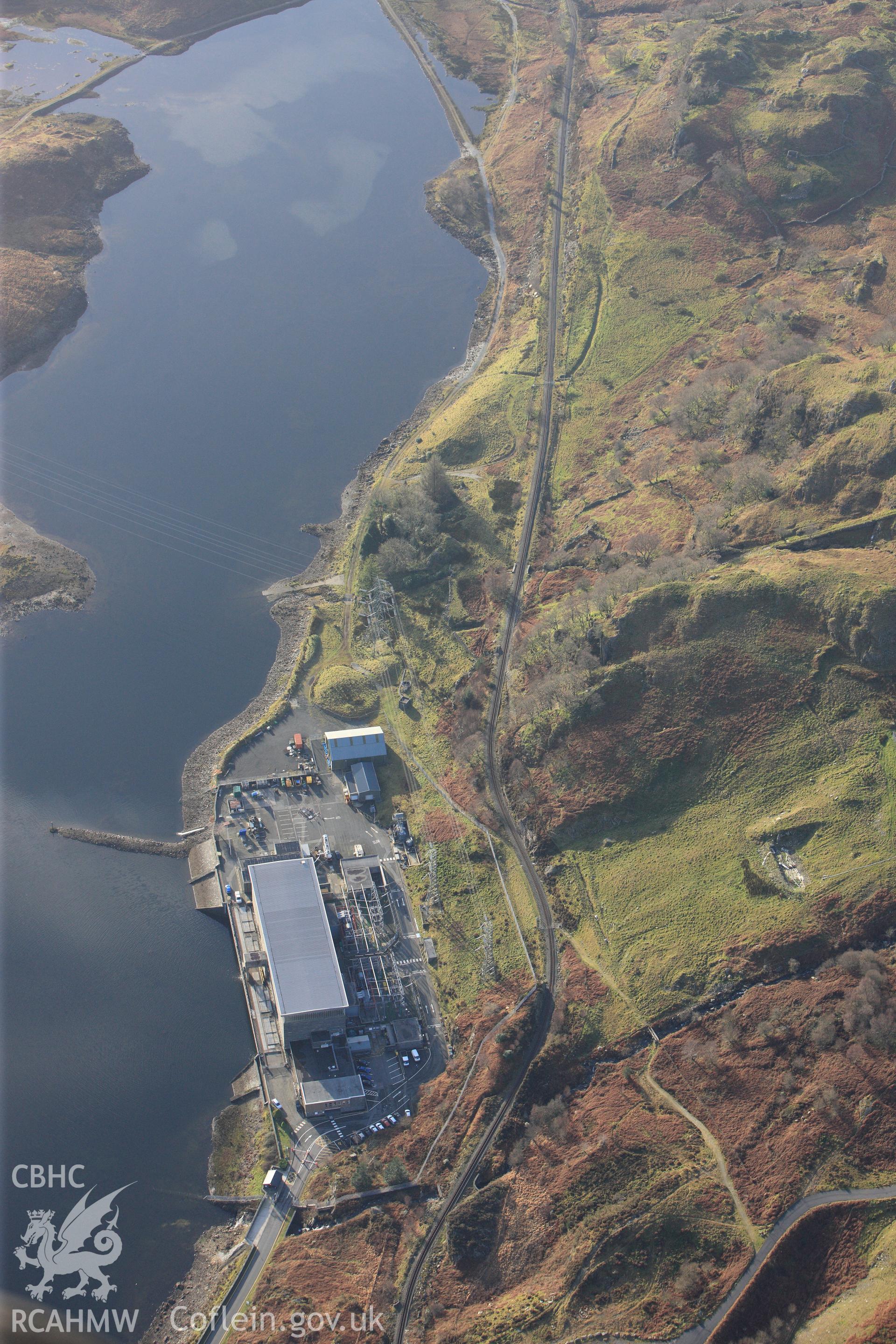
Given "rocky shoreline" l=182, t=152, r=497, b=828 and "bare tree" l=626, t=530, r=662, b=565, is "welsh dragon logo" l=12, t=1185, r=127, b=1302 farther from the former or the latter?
"bare tree" l=626, t=530, r=662, b=565

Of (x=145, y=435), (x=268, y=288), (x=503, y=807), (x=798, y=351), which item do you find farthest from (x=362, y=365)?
(x=503, y=807)

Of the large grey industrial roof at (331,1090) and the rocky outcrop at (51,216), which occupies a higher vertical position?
the rocky outcrop at (51,216)

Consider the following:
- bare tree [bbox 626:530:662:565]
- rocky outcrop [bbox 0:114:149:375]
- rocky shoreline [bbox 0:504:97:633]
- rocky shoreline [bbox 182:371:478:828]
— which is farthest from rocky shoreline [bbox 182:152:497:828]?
rocky outcrop [bbox 0:114:149:375]

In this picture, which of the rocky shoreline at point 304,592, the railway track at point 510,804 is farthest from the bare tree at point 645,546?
the rocky shoreline at point 304,592

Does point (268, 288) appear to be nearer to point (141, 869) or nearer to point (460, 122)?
point (460, 122)

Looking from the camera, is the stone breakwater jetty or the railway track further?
the stone breakwater jetty

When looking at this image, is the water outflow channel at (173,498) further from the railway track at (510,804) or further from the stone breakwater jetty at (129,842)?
the railway track at (510,804)

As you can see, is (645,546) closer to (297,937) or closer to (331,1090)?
(297,937)
